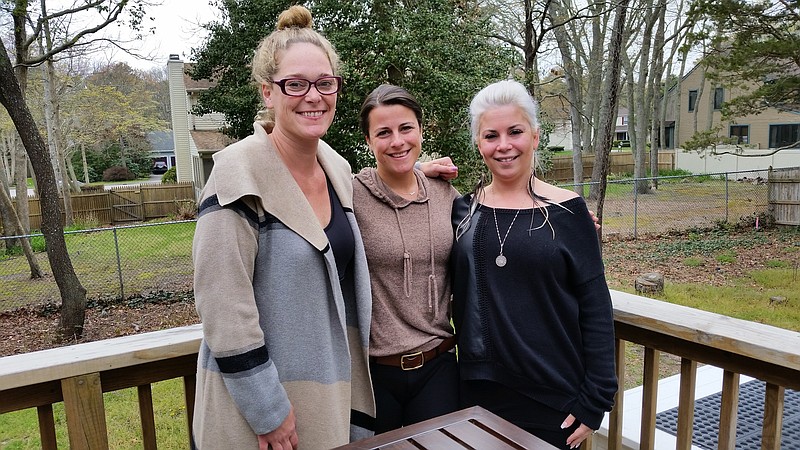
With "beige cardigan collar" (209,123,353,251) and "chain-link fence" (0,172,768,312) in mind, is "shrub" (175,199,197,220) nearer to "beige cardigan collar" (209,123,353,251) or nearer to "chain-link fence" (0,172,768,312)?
"chain-link fence" (0,172,768,312)

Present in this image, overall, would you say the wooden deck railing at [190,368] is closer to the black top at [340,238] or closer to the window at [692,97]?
the black top at [340,238]

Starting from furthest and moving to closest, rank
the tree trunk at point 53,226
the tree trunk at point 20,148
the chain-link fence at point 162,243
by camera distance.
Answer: the chain-link fence at point 162,243, the tree trunk at point 20,148, the tree trunk at point 53,226

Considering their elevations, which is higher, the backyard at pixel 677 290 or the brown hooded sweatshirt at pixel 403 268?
the brown hooded sweatshirt at pixel 403 268

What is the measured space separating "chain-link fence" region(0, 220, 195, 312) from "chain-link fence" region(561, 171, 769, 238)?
7.28 m

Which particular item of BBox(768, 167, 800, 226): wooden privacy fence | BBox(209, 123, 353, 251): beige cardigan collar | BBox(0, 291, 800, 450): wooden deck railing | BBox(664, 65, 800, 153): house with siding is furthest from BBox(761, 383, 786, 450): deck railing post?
BBox(664, 65, 800, 153): house with siding

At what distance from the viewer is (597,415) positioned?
171 centimetres

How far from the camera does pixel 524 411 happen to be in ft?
5.75

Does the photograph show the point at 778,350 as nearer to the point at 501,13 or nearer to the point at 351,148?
the point at 351,148

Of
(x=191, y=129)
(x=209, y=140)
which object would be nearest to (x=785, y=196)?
(x=209, y=140)

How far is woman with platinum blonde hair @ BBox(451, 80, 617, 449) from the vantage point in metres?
1.70

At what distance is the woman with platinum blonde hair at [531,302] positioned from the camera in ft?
5.57

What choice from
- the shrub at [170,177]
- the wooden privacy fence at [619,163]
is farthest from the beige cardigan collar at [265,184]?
the shrub at [170,177]

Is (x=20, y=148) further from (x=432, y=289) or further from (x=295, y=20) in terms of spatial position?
(x=432, y=289)

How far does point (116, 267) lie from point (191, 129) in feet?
41.2
